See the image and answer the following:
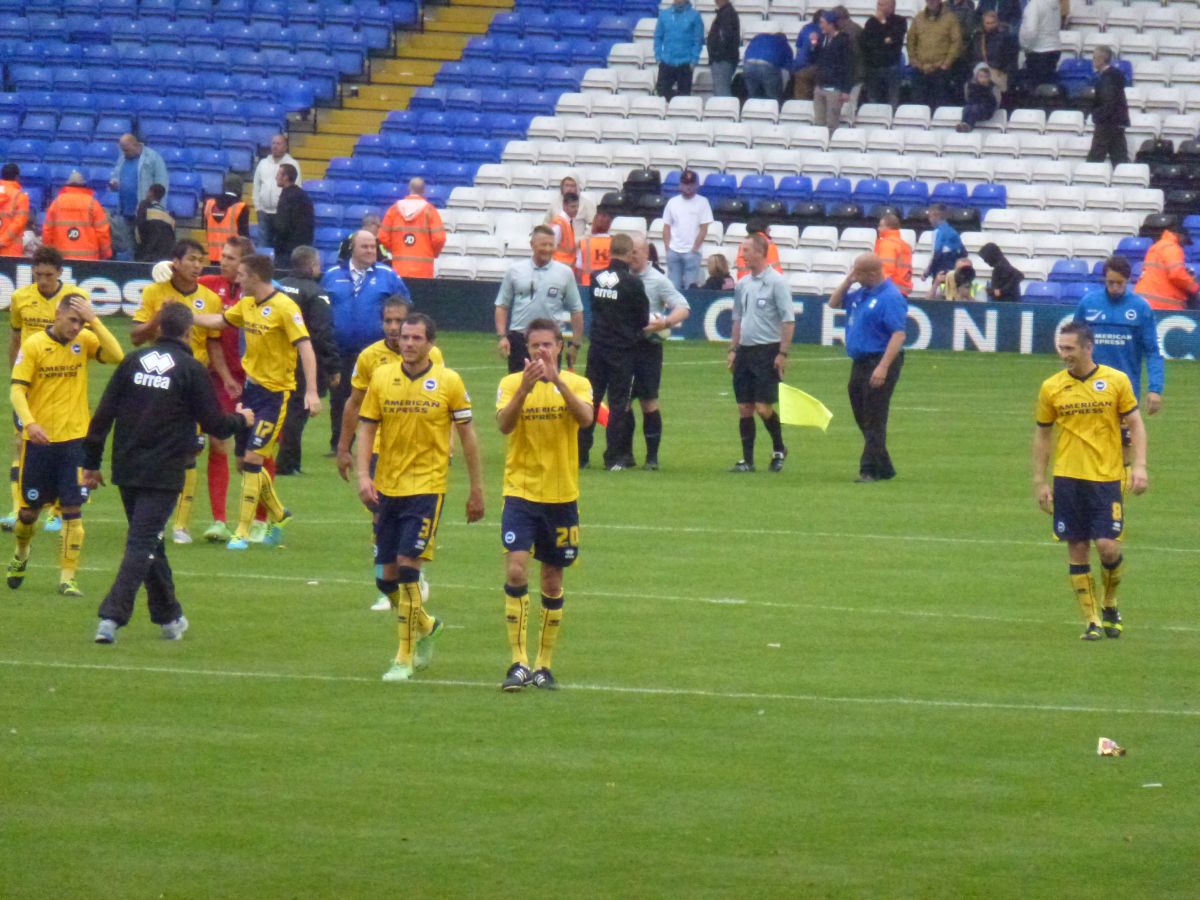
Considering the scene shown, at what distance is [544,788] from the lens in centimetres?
857

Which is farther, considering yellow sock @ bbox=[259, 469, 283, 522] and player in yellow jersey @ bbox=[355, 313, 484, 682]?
yellow sock @ bbox=[259, 469, 283, 522]

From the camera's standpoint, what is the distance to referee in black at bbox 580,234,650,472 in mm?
19438

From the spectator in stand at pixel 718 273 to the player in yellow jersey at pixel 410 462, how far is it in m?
20.1

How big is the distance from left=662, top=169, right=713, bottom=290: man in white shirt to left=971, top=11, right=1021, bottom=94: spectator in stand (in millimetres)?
5839

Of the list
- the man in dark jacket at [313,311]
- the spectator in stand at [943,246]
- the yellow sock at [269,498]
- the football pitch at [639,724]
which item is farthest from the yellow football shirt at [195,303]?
the spectator in stand at [943,246]

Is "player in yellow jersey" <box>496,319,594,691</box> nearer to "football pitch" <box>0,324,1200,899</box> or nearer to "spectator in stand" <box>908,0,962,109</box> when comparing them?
"football pitch" <box>0,324,1200,899</box>

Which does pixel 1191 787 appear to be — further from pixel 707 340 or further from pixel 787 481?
pixel 707 340

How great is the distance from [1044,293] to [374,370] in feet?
66.3

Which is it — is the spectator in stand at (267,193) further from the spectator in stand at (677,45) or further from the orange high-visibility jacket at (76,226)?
the spectator in stand at (677,45)

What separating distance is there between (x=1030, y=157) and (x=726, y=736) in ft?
83.9

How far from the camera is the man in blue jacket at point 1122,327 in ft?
49.5

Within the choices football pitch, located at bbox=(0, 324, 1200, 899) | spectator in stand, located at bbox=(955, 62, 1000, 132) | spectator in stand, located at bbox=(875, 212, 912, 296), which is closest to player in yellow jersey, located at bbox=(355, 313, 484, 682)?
football pitch, located at bbox=(0, 324, 1200, 899)

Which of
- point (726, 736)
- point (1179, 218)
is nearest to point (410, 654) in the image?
point (726, 736)

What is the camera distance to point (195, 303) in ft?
49.3
